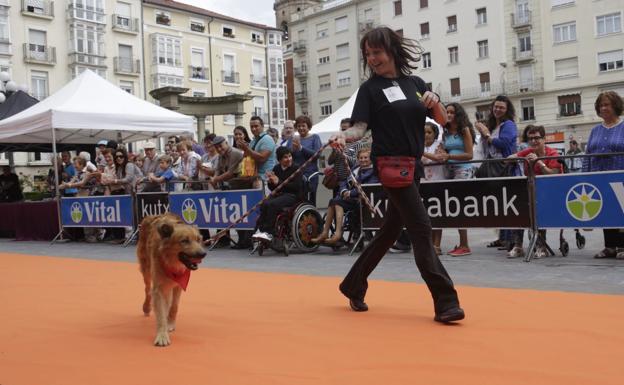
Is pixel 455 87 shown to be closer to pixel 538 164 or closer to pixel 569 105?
pixel 569 105

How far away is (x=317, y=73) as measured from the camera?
230ft

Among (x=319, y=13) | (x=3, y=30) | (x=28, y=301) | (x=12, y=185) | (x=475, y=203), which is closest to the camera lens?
(x=28, y=301)

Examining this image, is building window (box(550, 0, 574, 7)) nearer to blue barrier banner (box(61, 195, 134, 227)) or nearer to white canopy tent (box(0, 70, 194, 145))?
white canopy tent (box(0, 70, 194, 145))

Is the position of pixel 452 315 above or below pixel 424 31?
below

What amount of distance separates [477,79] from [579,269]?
50056mm

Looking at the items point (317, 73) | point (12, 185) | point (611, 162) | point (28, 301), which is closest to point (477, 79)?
point (317, 73)

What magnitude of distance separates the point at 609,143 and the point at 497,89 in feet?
157

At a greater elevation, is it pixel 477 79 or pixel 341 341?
pixel 477 79

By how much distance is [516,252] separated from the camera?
815cm

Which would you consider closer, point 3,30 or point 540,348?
point 540,348

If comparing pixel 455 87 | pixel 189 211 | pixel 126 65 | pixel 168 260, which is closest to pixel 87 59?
pixel 126 65

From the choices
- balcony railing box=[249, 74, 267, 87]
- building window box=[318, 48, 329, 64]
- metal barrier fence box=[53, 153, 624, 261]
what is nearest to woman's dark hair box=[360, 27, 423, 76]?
metal barrier fence box=[53, 153, 624, 261]

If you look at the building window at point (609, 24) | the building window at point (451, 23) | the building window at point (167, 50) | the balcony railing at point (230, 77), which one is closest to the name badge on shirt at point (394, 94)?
the building window at point (609, 24)

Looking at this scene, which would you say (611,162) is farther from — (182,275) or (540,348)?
(182,275)
